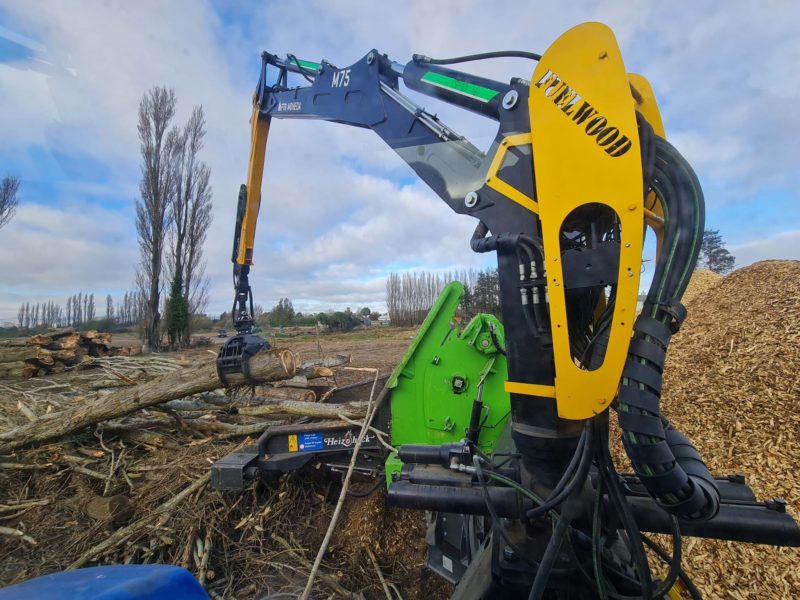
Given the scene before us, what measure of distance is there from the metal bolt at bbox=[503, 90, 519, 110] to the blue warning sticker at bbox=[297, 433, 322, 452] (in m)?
2.85

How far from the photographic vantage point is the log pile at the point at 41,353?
9.29 meters

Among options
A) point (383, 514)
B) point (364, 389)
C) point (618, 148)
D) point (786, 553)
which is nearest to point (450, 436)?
point (383, 514)

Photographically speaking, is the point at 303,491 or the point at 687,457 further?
the point at 303,491

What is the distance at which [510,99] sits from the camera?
179 centimetres

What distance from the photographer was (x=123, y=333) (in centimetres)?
2850

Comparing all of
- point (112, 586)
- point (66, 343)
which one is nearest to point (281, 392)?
point (112, 586)

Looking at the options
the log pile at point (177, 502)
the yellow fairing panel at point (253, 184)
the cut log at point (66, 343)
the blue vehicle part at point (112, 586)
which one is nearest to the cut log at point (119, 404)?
the log pile at point (177, 502)

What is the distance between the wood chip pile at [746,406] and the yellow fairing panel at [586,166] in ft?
8.48

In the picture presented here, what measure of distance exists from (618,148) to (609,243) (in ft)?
1.04

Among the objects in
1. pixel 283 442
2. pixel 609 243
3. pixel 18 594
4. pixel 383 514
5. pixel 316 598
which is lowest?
pixel 316 598

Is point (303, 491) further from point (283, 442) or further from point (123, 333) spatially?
point (123, 333)

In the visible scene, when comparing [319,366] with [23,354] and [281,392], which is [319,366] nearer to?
[281,392]

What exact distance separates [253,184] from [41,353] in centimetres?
814

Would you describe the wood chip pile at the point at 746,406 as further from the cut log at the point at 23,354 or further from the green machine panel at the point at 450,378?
the cut log at the point at 23,354
